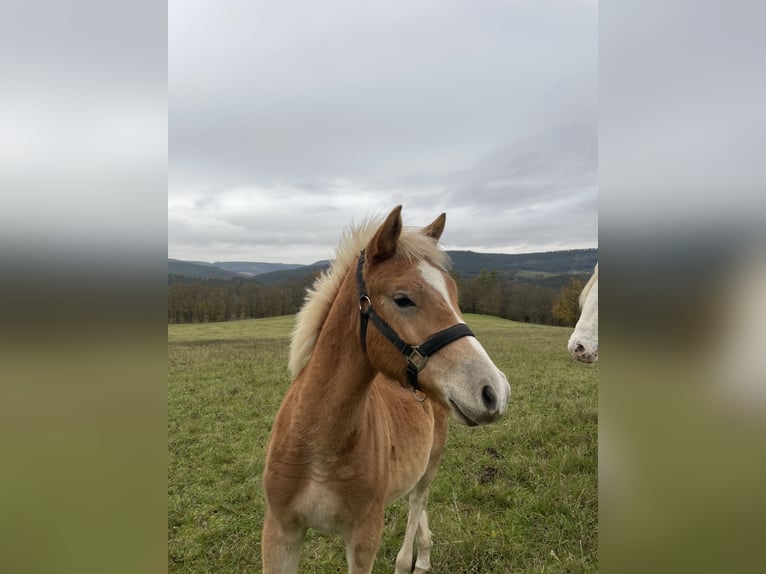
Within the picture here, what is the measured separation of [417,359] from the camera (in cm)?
188

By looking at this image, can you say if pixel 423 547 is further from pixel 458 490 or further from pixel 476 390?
pixel 476 390

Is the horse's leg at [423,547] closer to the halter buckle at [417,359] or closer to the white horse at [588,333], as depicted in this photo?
the white horse at [588,333]

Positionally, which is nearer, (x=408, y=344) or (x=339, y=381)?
(x=408, y=344)

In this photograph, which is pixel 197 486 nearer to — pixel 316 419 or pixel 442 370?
pixel 316 419

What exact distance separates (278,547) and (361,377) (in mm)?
1240

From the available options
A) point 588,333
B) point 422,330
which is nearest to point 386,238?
point 422,330

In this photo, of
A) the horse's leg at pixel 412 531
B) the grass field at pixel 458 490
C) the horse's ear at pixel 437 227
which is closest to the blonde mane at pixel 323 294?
the horse's ear at pixel 437 227

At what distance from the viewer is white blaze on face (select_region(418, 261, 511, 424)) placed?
1670 millimetres

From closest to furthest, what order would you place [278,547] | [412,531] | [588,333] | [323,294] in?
[278,547], [323,294], [412,531], [588,333]

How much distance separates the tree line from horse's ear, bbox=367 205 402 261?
17.7 metres

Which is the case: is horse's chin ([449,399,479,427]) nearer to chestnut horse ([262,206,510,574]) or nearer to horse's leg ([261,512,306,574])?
chestnut horse ([262,206,510,574])
